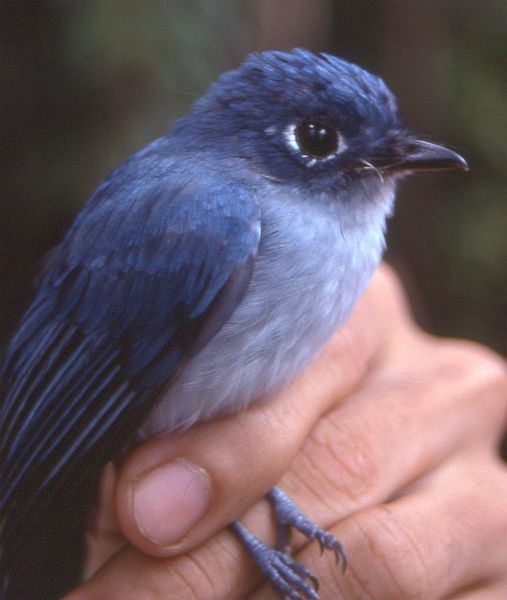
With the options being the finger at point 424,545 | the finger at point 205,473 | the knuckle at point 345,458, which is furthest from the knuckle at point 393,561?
the finger at point 205,473

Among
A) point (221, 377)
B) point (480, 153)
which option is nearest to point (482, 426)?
point (221, 377)

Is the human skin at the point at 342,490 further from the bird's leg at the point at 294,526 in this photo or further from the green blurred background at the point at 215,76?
the green blurred background at the point at 215,76

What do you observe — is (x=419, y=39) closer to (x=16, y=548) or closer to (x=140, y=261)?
(x=140, y=261)

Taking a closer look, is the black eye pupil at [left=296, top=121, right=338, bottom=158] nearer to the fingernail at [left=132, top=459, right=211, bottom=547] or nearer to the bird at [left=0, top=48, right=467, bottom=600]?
the bird at [left=0, top=48, right=467, bottom=600]

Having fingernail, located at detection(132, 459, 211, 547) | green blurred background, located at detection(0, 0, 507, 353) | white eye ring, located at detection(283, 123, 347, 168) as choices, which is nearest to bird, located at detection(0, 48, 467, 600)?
white eye ring, located at detection(283, 123, 347, 168)

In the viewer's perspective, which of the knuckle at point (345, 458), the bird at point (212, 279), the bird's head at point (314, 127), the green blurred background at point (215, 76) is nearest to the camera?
the bird at point (212, 279)

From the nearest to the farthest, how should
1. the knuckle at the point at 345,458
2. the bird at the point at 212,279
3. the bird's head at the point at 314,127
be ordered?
the bird at the point at 212,279, the bird's head at the point at 314,127, the knuckle at the point at 345,458
